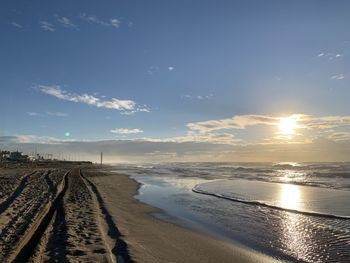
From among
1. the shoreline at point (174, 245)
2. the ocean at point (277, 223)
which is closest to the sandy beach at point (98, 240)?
the shoreline at point (174, 245)

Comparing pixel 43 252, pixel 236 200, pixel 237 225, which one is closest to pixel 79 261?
pixel 43 252

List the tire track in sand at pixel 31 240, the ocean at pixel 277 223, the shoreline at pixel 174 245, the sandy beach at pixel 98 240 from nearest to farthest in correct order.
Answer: the tire track in sand at pixel 31 240, the sandy beach at pixel 98 240, the shoreline at pixel 174 245, the ocean at pixel 277 223

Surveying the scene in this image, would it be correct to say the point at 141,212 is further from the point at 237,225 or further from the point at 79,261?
the point at 79,261

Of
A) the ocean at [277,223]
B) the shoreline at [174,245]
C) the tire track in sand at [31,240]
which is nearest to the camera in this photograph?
the tire track in sand at [31,240]

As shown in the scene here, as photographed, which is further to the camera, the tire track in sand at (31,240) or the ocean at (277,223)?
the ocean at (277,223)

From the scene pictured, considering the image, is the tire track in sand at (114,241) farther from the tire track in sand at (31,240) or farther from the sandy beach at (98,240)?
the tire track in sand at (31,240)

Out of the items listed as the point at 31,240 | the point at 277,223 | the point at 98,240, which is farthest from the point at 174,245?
the point at 277,223

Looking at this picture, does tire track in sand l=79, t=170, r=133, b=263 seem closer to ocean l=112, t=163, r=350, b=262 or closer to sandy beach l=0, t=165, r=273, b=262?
sandy beach l=0, t=165, r=273, b=262

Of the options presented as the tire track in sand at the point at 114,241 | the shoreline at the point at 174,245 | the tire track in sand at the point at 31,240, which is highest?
the tire track in sand at the point at 31,240

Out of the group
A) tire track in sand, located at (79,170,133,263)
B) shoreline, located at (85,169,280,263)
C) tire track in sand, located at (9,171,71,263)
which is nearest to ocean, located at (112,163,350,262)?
shoreline, located at (85,169,280,263)

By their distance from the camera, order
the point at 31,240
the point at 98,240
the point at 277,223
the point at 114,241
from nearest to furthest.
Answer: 1. the point at 31,240
2. the point at 98,240
3. the point at 114,241
4. the point at 277,223

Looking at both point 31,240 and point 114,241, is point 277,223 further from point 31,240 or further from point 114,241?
point 31,240

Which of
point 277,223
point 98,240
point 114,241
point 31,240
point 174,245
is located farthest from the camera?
point 277,223

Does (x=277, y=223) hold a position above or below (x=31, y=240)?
below
